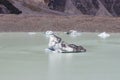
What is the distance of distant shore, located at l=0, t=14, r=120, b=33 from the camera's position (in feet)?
82.5

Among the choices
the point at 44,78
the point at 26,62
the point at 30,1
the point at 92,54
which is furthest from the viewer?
the point at 30,1

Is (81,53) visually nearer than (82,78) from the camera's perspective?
No

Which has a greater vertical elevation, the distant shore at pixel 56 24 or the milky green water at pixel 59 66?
the distant shore at pixel 56 24

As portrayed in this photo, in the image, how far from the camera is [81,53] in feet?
39.7

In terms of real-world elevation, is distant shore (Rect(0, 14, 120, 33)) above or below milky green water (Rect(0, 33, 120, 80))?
above

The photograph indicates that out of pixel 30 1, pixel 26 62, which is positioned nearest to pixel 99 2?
pixel 30 1

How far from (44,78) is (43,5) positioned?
2639cm

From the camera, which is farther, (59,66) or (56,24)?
(56,24)

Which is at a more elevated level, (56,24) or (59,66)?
(56,24)

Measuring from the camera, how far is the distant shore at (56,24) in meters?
25.2

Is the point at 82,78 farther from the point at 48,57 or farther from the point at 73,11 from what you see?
the point at 73,11

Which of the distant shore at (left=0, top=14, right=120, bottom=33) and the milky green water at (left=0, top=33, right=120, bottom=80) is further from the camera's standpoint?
the distant shore at (left=0, top=14, right=120, bottom=33)

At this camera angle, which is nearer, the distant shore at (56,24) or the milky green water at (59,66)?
the milky green water at (59,66)

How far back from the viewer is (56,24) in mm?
25828
